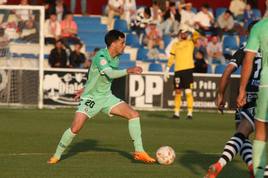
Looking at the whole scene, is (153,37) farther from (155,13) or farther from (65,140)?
(65,140)

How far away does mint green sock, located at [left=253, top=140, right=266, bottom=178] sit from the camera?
10.1 meters

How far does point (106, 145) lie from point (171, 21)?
15.8 m

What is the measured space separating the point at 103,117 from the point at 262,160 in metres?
14.8

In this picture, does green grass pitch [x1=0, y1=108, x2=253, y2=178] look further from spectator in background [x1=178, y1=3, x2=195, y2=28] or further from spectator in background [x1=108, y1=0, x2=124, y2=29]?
spectator in background [x1=108, y1=0, x2=124, y2=29]

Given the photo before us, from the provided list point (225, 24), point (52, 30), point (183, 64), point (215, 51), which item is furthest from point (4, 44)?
point (225, 24)

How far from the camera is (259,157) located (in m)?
10.1

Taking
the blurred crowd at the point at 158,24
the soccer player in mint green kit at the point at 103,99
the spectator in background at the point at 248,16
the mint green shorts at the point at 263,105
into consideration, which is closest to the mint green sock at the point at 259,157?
the mint green shorts at the point at 263,105

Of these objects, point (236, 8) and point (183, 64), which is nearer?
point (183, 64)

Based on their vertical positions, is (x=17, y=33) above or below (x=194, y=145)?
above

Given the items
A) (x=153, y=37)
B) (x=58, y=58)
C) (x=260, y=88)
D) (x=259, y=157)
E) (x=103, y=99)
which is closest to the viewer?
(x=260, y=88)

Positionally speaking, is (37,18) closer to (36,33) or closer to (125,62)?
(36,33)

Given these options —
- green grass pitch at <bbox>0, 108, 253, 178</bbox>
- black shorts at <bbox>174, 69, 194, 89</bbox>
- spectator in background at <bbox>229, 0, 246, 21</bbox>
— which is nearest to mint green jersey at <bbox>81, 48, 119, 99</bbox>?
green grass pitch at <bbox>0, 108, 253, 178</bbox>

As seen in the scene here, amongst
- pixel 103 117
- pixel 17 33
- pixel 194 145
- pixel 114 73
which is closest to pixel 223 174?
pixel 114 73

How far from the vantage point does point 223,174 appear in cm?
1312
